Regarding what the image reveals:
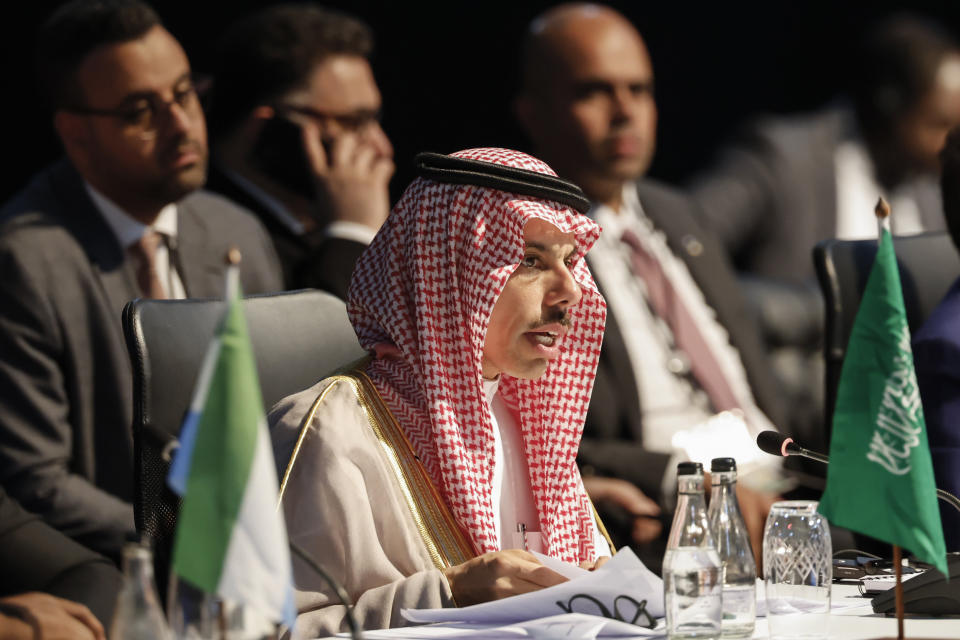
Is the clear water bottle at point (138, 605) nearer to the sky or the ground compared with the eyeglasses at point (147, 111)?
nearer to the ground

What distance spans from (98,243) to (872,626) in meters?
2.07

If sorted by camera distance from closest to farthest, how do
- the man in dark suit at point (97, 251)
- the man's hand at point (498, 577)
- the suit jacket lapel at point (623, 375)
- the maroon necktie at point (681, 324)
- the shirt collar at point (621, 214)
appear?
the man's hand at point (498, 577)
the man in dark suit at point (97, 251)
the suit jacket lapel at point (623, 375)
the maroon necktie at point (681, 324)
the shirt collar at point (621, 214)

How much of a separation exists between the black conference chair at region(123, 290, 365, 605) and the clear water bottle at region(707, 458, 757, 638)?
35.2 inches

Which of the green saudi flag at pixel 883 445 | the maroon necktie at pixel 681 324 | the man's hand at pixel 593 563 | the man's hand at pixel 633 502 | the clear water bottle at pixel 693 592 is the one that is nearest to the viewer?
the green saudi flag at pixel 883 445

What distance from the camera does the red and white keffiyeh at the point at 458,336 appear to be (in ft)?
7.45

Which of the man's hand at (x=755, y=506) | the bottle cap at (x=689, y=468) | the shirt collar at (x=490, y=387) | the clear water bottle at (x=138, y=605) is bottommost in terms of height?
the man's hand at (x=755, y=506)

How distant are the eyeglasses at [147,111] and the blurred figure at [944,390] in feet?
5.97

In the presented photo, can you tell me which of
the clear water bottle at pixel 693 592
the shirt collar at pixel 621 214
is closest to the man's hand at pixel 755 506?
the shirt collar at pixel 621 214

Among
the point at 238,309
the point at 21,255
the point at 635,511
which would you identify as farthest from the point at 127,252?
the point at 238,309

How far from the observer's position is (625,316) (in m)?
4.27

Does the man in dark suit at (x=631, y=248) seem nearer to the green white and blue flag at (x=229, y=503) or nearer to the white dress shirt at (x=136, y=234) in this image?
the white dress shirt at (x=136, y=234)

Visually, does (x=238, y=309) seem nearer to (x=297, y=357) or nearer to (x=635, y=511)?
(x=297, y=357)

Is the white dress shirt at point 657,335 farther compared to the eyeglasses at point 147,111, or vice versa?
the white dress shirt at point 657,335

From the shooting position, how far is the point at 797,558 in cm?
202
